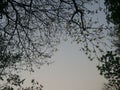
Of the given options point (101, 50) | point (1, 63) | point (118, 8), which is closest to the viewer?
point (118, 8)

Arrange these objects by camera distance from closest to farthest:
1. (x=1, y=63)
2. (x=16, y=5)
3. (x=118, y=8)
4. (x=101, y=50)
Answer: (x=118, y=8) → (x=101, y=50) → (x=1, y=63) → (x=16, y=5)

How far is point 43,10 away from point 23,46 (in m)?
2.43

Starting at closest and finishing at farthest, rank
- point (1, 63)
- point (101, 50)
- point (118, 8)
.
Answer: point (118, 8)
point (101, 50)
point (1, 63)

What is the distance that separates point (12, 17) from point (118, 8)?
22.6ft

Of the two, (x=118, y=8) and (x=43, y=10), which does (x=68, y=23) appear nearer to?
(x=43, y=10)

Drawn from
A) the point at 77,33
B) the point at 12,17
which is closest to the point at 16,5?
the point at 12,17

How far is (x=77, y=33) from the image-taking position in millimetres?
18797

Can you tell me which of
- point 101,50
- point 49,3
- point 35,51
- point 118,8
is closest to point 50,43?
point 35,51

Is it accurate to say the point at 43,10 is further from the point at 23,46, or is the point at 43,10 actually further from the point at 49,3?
the point at 23,46

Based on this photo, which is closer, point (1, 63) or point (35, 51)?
point (1, 63)

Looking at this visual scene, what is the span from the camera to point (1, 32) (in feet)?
62.7

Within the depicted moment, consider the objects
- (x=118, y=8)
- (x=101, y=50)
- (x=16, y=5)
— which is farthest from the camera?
(x=16, y=5)

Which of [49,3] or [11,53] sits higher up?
[49,3]

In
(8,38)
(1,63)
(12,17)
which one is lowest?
(1,63)
